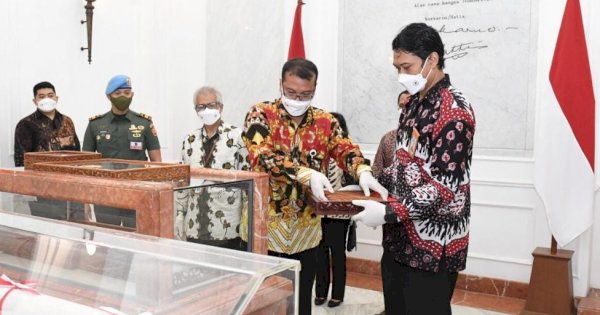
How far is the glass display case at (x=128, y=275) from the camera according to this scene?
3.09 feet

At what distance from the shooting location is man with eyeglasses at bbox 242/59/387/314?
243 cm

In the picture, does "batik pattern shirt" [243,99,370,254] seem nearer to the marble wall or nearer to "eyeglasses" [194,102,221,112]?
"eyeglasses" [194,102,221,112]

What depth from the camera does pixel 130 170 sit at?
1.42m

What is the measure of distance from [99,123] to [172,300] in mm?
3675

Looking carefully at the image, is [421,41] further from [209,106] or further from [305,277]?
[209,106]

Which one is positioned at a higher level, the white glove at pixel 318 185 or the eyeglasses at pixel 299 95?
the eyeglasses at pixel 299 95

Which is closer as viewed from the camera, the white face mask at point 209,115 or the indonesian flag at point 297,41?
the white face mask at point 209,115

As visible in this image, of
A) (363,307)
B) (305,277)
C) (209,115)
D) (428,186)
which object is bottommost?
(363,307)

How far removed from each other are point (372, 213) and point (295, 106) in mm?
635

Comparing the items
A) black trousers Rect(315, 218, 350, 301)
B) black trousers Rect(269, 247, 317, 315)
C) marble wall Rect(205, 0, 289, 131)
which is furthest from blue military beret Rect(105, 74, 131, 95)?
black trousers Rect(269, 247, 317, 315)

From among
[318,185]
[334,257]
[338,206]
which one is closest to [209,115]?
[334,257]

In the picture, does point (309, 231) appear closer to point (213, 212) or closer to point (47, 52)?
point (213, 212)
